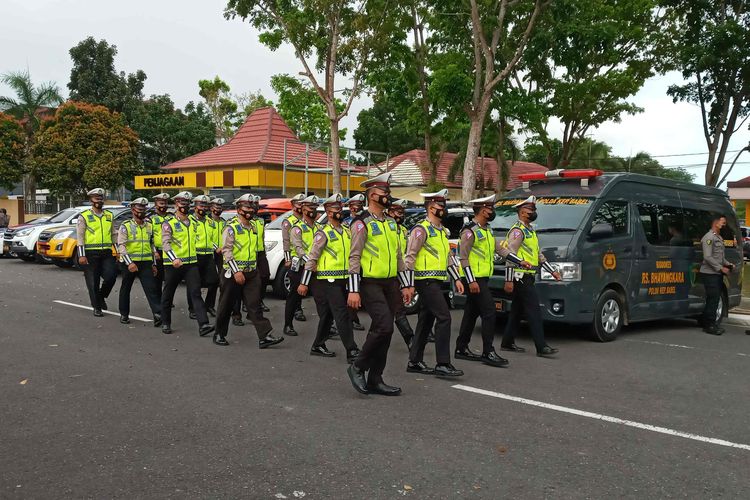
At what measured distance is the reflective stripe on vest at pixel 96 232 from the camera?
10219 mm

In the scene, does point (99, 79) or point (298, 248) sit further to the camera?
point (99, 79)

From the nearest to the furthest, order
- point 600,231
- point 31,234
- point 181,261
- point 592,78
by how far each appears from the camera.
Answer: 1. point 600,231
2. point 181,261
3. point 31,234
4. point 592,78

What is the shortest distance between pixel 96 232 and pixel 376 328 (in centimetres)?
595

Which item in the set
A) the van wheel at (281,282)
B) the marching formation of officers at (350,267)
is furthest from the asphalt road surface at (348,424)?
A: the van wheel at (281,282)

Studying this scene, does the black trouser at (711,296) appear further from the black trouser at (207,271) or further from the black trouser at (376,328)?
the black trouser at (207,271)

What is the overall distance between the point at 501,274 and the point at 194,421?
15.5 ft

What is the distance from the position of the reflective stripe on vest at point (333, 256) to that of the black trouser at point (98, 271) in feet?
15.0

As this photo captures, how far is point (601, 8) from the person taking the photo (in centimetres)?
2033

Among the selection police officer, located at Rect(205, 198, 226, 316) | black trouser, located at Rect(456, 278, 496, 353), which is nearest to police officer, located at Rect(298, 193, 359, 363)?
black trouser, located at Rect(456, 278, 496, 353)

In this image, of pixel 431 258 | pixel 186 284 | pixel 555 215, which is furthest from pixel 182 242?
pixel 555 215

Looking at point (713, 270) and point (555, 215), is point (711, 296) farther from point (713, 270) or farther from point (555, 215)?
point (555, 215)

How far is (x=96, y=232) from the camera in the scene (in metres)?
10.3

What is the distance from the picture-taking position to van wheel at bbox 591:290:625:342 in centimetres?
888

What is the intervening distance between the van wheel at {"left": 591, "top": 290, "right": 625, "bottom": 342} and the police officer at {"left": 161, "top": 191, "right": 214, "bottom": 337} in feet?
15.7
